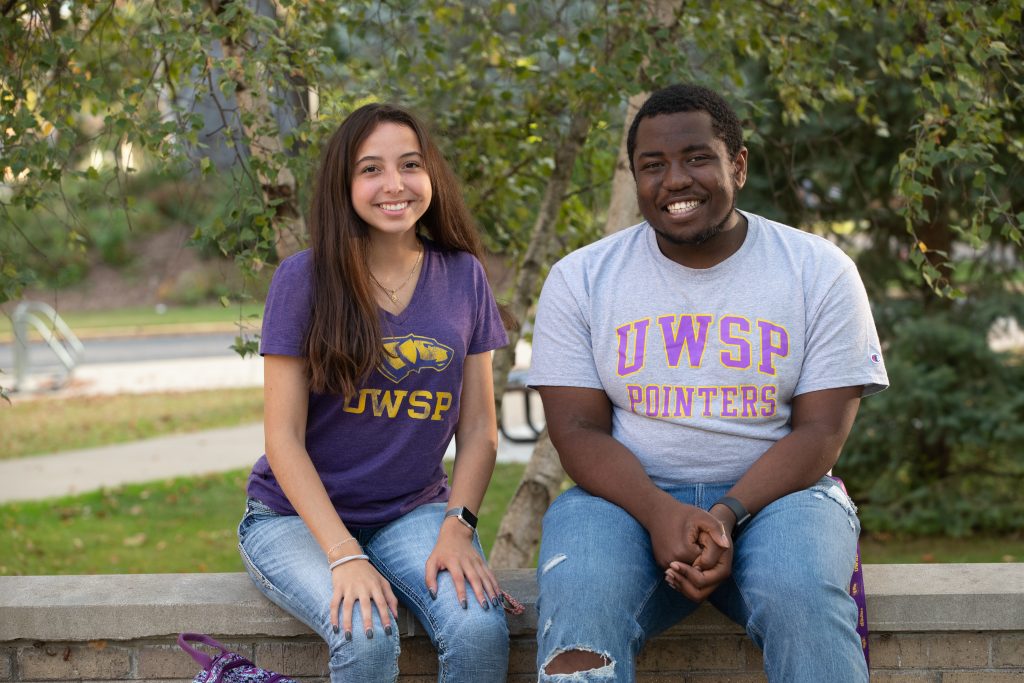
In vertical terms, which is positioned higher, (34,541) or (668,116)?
(668,116)

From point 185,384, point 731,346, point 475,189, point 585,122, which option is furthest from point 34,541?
point 185,384

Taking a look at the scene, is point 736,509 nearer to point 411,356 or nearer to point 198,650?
point 411,356

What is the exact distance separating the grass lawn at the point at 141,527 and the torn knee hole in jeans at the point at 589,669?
3.65 meters

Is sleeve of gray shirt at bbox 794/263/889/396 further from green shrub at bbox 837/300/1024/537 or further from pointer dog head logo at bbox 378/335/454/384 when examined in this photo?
green shrub at bbox 837/300/1024/537

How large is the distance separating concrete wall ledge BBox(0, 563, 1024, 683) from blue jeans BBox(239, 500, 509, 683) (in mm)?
152

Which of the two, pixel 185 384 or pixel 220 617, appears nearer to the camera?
pixel 220 617

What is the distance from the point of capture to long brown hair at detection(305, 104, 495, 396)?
2.70 m

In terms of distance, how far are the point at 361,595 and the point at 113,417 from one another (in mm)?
9645

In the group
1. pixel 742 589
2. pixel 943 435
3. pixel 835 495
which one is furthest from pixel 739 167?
→ pixel 943 435

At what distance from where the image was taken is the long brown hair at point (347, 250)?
2.70 metres

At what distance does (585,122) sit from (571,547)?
2.23m

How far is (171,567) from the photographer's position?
235 inches

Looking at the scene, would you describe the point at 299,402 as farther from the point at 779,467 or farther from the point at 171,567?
the point at 171,567

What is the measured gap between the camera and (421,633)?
2.82 metres
